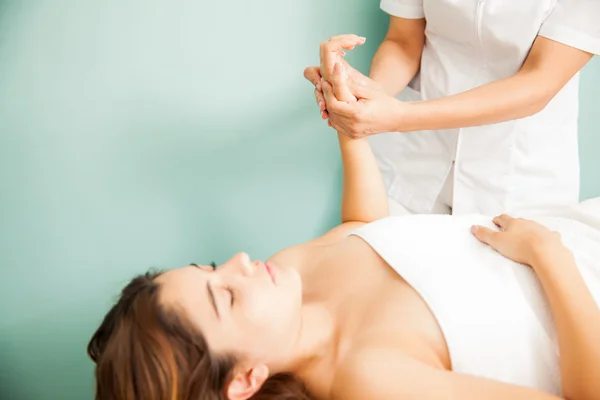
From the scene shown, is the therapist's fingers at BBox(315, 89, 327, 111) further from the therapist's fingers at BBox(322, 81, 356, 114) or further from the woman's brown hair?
the woman's brown hair

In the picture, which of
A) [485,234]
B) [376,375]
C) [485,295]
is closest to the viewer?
[376,375]

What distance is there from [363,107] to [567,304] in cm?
54

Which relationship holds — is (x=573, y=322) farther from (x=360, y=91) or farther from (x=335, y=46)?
(x=335, y=46)

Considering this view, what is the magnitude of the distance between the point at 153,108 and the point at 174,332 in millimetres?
659

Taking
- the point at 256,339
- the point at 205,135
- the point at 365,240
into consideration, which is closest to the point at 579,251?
the point at 365,240

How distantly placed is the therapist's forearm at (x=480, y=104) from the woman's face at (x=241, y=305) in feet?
1.45

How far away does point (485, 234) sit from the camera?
1.12 metres

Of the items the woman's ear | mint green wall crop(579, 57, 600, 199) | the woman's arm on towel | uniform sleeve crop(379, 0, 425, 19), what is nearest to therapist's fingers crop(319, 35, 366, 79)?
uniform sleeve crop(379, 0, 425, 19)

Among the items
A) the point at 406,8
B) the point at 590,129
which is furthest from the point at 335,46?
the point at 590,129

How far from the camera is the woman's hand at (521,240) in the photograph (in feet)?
3.37

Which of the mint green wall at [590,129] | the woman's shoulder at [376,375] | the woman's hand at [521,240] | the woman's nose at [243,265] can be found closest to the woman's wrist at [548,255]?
the woman's hand at [521,240]

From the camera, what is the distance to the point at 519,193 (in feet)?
4.52

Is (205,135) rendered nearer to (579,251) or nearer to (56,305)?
(56,305)

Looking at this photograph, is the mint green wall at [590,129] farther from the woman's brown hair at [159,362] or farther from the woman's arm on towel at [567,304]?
the woman's brown hair at [159,362]
